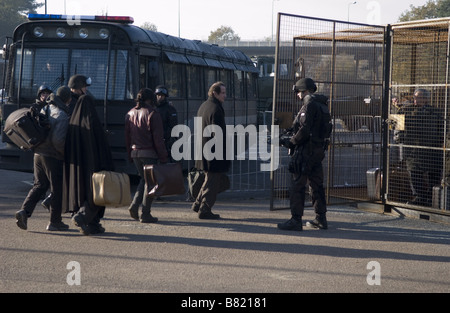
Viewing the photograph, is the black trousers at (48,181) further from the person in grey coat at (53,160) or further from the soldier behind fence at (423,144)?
the soldier behind fence at (423,144)

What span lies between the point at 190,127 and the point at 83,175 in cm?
622

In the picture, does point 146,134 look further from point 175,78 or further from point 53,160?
point 175,78

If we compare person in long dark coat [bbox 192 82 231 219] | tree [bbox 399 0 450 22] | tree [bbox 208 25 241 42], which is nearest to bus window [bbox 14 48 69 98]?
person in long dark coat [bbox 192 82 231 219]

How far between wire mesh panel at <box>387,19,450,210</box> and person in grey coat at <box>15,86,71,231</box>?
498 cm

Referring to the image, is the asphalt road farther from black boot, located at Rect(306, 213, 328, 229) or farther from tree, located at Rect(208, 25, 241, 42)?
tree, located at Rect(208, 25, 241, 42)

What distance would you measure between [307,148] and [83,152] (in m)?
2.87

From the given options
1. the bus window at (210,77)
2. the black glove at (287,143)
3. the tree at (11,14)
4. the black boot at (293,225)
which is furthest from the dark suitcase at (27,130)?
the tree at (11,14)

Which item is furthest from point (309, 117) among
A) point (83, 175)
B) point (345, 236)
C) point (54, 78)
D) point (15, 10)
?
point (15, 10)

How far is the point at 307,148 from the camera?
9.45 m

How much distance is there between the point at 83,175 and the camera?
8969 millimetres
